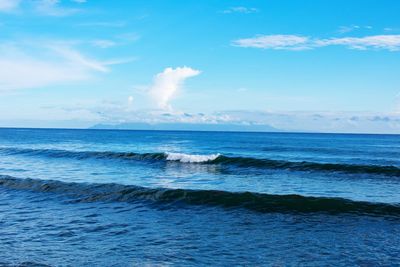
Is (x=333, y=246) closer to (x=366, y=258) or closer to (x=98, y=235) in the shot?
(x=366, y=258)

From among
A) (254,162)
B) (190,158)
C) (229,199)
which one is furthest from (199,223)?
(190,158)

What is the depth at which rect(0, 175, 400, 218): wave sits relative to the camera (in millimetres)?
15461

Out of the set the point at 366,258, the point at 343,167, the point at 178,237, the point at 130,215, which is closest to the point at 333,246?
the point at 366,258

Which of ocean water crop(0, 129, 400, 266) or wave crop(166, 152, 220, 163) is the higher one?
wave crop(166, 152, 220, 163)

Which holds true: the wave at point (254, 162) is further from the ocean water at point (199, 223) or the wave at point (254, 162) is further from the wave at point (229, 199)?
the wave at point (229, 199)

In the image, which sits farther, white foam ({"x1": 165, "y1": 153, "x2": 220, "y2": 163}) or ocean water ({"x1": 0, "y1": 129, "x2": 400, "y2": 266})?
white foam ({"x1": 165, "y1": 153, "x2": 220, "y2": 163})

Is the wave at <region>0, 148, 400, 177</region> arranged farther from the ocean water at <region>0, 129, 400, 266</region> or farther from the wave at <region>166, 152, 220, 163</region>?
the ocean water at <region>0, 129, 400, 266</region>

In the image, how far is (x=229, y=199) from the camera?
17.1 m

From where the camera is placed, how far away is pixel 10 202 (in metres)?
17.3

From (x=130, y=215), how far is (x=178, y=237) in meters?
3.67

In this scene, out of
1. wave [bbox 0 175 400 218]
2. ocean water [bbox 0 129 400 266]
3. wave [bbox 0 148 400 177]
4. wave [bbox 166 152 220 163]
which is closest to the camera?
ocean water [bbox 0 129 400 266]

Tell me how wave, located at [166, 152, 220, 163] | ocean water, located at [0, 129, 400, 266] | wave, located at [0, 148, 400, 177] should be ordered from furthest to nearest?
wave, located at [166, 152, 220, 163]
wave, located at [0, 148, 400, 177]
ocean water, located at [0, 129, 400, 266]

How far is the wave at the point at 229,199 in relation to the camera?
15461 millimetres

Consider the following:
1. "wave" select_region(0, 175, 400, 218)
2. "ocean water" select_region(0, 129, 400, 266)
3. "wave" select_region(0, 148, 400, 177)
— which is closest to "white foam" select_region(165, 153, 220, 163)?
"wave" select_region(0, 148, 400, 177)
